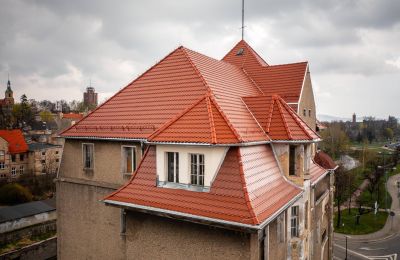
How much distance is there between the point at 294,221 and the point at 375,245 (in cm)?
3290

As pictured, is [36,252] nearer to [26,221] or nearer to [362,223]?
[26,221]

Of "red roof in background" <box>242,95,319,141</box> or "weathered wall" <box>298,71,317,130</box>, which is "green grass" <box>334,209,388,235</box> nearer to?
"weathered wall" <box>298,71,317,130</box>

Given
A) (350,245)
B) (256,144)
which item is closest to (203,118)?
(256,144)

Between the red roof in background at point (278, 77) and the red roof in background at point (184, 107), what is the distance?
113 mm

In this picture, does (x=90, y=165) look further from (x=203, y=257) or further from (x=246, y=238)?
(x=246, y=238)

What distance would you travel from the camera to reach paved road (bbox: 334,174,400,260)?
119 ft

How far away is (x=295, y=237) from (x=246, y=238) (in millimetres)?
4896

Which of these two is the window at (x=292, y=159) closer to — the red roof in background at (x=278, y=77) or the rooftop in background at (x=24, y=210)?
the red roof in background at (x=278, y=77)

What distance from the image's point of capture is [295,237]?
1354 centimetres

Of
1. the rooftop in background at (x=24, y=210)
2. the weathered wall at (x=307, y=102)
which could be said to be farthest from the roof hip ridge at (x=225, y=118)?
the rooftop in background at (x=24, y=210)

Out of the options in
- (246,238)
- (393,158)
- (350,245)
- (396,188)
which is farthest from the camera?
(393,158)

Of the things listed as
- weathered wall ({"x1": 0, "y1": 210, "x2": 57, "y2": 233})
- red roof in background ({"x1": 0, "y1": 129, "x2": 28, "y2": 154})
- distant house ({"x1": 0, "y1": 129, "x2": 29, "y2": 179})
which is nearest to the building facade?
weathered wall ({"x1": 0, "y1": 210, "x2": 57, "y2": 233})

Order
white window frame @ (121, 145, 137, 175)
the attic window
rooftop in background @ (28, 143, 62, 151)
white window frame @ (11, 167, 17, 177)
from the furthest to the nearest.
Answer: rooftop in background @ (28, 143, 62, 151) → white window frame @ (11, 167, 17, 177) → the attic window → white window frame @ (121, 145, 137, 175)

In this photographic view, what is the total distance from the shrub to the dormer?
147 ft
